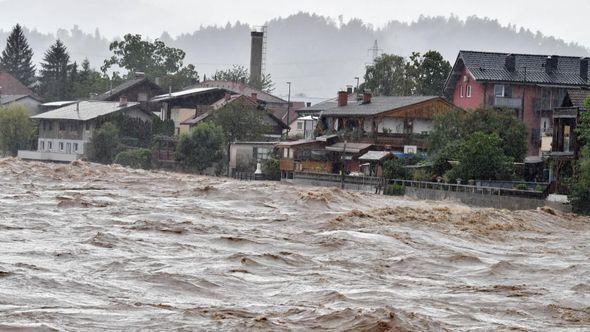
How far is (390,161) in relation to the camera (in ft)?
214

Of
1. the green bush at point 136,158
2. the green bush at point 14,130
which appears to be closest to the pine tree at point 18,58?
the green bush at point 14,130

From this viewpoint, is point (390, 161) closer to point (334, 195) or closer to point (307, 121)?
point (334, 195)

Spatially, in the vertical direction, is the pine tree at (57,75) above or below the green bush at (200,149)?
above

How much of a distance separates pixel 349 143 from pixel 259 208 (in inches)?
1258

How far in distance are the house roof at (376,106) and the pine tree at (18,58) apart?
7119cm

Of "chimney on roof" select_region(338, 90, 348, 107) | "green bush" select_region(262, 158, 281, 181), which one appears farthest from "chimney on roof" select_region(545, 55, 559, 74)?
"green bush" select_region(262, 158, 281, 181)

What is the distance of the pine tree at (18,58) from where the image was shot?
144 metres

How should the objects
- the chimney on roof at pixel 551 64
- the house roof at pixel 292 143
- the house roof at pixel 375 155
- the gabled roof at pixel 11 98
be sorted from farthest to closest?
1. the gabled roof at pixel 11 98
2. the chimney on roof at pixel 551 64
3. the house roof at pixel 292 143
4. the house roof at pixel 375 155

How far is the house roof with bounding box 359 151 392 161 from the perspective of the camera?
6675 cm

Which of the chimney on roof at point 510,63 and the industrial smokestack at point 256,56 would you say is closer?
the chimney on roof at point 510,63

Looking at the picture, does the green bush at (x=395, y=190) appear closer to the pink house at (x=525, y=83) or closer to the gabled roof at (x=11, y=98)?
the pink house at (x=525, y=83)

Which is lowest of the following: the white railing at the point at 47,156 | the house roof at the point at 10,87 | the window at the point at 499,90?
the white railing at the point at 47,156

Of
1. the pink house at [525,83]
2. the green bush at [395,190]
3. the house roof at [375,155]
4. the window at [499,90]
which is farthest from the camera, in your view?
the window at [499,90]

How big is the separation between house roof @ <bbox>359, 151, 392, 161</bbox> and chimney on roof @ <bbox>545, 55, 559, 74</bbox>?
1508cm
